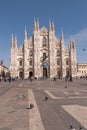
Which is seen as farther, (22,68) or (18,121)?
(22,68)

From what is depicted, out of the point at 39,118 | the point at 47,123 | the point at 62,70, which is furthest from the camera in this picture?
the point at 62,70

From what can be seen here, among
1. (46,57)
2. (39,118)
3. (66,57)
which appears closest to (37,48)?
(46,57)

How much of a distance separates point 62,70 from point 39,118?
79.9m

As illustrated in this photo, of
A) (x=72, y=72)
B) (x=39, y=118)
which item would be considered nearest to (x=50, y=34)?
(x=72, y=72)

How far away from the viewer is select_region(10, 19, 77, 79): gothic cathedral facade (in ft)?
291

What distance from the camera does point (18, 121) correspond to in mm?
8195

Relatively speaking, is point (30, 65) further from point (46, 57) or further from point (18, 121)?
point (18, 121)

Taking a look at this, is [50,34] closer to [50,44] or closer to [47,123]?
[50,44]

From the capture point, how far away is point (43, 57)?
9000 centimetres

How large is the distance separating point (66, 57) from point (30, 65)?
14.3 m

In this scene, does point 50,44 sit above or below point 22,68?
above

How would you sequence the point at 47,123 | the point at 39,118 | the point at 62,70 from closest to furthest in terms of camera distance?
1. the point at 47,123
2. the point at 39,118
3. the point at 62,70

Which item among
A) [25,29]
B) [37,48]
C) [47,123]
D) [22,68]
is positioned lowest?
[47,123]

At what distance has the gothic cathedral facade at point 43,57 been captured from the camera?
88.6 meters
